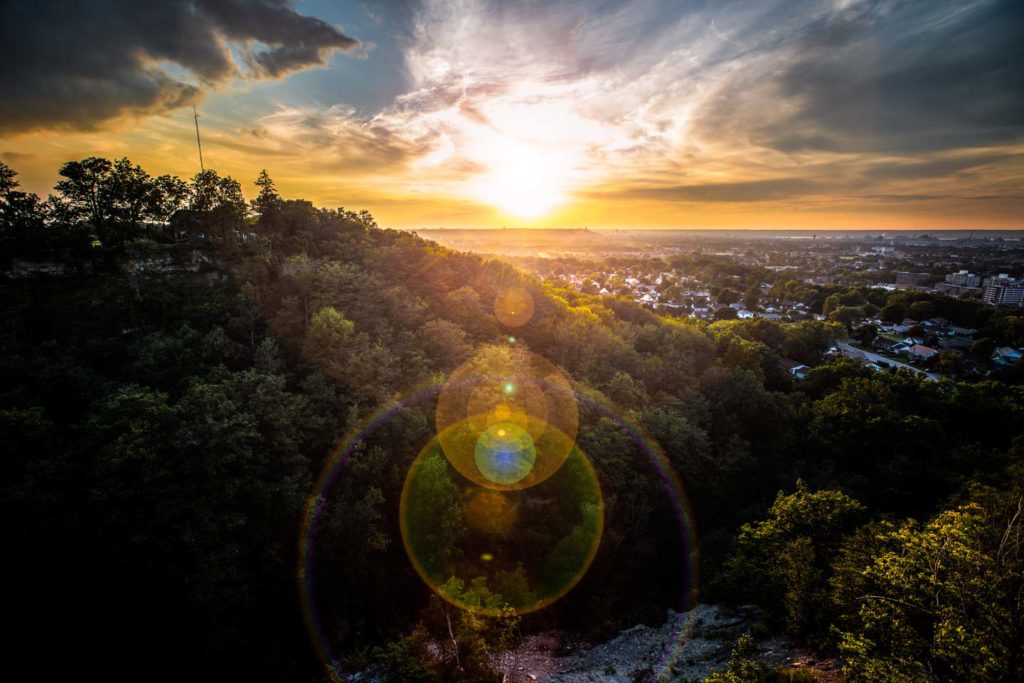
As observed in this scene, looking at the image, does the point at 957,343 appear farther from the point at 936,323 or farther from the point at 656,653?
the point at 656,653

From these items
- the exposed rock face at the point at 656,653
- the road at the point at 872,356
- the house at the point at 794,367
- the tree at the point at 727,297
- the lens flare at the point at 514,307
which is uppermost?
the lens flare at the point at 514,307

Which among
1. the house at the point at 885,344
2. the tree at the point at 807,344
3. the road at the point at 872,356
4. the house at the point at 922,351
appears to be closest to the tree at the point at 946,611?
the tree at the point at 807,344

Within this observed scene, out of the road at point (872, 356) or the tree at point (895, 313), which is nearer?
the road at point (872, 356)

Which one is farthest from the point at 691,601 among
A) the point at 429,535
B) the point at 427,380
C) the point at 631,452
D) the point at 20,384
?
the point at 20,384

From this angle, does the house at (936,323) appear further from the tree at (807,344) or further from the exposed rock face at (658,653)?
the exposed rock face at (658,653)

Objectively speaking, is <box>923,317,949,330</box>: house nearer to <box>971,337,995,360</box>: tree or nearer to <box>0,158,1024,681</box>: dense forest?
<box>971,337,995,360</box>: tree

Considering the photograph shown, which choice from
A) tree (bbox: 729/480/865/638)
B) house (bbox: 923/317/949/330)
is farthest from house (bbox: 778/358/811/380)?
house (bbox: 923/317/949/330)

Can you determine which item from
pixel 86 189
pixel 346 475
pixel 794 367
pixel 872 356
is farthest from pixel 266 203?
pixel 872 356
